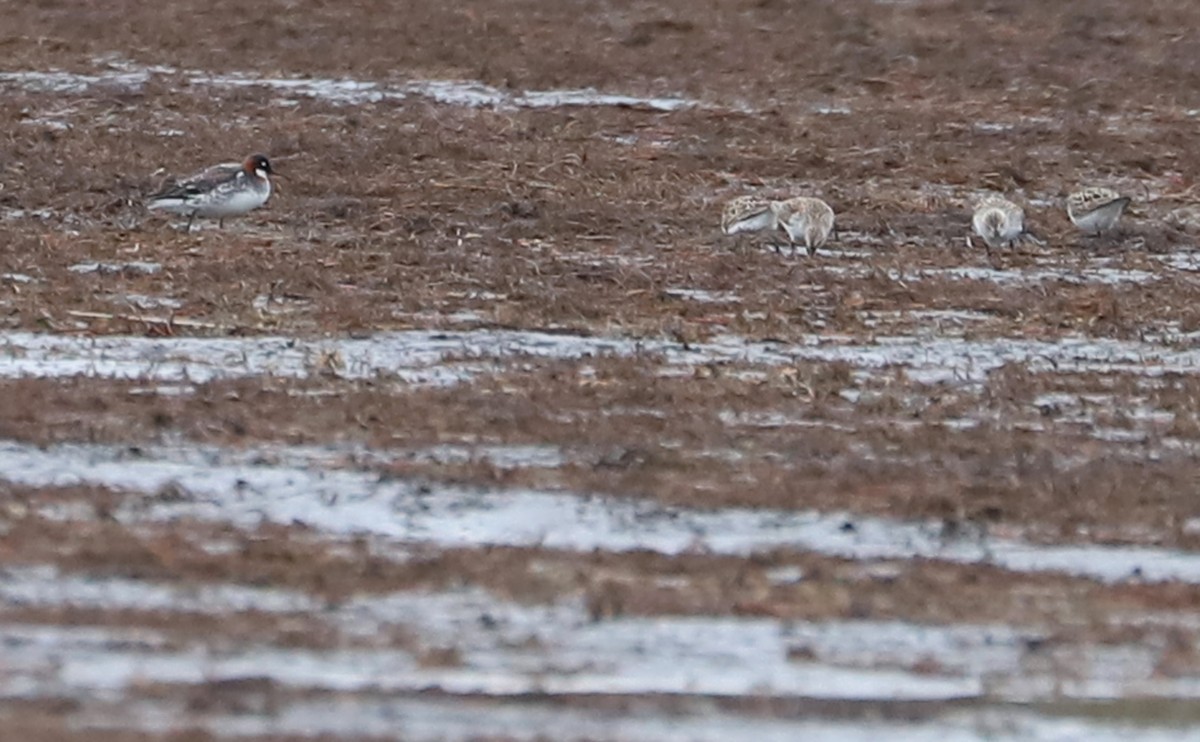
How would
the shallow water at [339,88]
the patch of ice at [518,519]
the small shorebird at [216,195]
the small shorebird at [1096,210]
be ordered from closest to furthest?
the patch of ice at [518,519] → the small shorebird at [216,195] → the small shorebird at [1096,210] → the shallow water at [339,88]

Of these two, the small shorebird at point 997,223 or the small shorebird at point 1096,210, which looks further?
the small shorebird at point 1096,210

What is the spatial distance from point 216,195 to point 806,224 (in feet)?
11.1

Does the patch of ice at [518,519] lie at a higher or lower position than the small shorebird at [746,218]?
higher

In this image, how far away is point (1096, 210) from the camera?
1667 cm

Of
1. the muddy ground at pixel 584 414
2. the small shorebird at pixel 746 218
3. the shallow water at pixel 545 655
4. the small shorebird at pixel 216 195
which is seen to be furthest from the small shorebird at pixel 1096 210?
the shallow water at pixel 545 655

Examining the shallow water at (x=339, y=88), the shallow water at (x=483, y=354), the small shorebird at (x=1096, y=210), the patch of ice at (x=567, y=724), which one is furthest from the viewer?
the shallow water at (x=339, y=88)

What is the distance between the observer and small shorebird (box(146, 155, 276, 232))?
16.1 meters

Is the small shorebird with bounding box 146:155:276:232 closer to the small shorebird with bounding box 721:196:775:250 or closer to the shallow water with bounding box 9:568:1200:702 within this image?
the small shorebird with bounding box 721:196:775:250

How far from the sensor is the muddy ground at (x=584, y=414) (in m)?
7.35

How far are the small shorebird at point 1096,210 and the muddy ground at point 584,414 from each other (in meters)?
0.19

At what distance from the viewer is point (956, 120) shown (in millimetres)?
21828

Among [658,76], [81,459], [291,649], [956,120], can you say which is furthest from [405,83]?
[291,649]

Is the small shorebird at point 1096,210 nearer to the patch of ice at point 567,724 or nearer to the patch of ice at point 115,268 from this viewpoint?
the patch of ice at point 115,268

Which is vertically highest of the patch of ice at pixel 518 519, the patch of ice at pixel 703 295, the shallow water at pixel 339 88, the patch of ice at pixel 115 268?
the patch of ice at pixel 518 519
